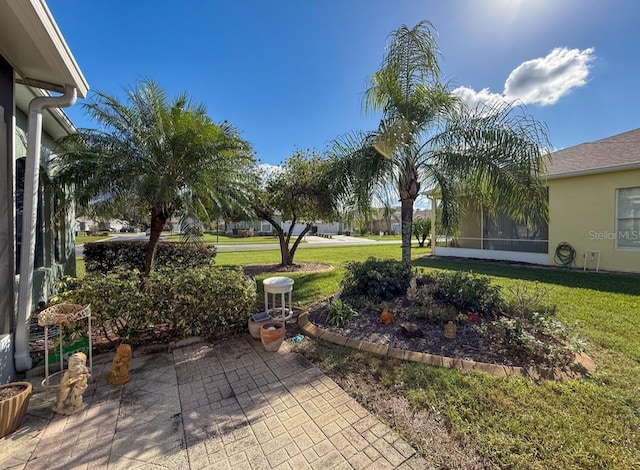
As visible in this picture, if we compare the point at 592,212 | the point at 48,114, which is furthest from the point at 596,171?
the point at 48,114

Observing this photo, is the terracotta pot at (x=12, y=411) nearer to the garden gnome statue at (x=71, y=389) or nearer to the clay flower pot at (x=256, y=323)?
the garden gnome statue at (x=71, y=389)

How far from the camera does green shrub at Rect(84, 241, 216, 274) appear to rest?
336 inches

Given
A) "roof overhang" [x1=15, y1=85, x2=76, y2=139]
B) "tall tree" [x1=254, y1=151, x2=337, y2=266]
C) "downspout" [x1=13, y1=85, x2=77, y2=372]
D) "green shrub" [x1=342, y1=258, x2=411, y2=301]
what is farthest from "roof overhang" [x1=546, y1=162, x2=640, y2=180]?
"roof overhang" [x1=15, y1=85, x2=76, y2=139]

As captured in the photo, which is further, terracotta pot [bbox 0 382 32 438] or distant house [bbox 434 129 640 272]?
distant house [bbox 434 129 640 272]

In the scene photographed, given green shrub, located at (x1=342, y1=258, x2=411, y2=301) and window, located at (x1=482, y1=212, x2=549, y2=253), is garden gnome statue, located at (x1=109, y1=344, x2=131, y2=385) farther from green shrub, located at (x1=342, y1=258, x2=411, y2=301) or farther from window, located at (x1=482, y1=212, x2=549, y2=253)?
window, located at (x1=482, y1=212, x2=549, y2=253)

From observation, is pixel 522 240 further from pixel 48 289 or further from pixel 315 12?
pixel 48 289

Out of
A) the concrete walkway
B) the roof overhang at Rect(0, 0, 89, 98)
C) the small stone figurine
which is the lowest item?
the concrete walkway

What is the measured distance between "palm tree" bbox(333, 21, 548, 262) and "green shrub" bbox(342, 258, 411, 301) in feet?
2.64

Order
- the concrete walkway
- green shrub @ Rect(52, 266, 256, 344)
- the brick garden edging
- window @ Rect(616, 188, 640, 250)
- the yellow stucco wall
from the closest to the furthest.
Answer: the concrete walkway, the brick garden edging, green shrub @ Rect(52, 266, 256, 344), window @ Rect(616, 188, 640, 250), the yellow stucco wall

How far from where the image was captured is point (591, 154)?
11.0m

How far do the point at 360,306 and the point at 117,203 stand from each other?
17.9 feet

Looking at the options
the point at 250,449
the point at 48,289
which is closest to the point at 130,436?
the point at 250,449

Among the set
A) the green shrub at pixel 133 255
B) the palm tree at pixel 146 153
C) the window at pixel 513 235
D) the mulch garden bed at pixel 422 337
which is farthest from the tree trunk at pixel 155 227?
the window at pixel 513 235

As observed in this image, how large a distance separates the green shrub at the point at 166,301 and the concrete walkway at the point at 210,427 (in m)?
0.65
